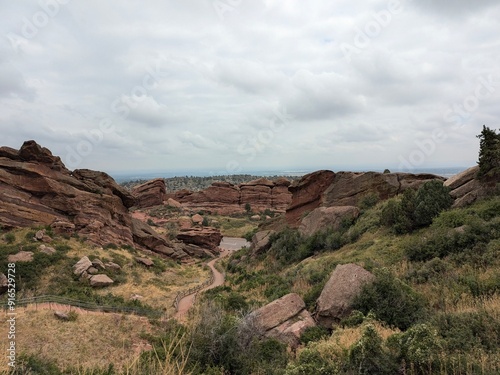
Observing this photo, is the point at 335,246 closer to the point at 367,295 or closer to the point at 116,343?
the point at 367,295

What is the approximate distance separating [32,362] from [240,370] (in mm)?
5961

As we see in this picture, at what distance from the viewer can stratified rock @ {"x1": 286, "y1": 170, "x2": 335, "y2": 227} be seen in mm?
31828

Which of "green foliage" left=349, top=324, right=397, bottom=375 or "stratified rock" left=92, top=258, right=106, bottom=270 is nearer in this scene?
"green foliage" left=349, top=324, right=397, bottom=375

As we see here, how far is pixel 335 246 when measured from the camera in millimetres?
21094

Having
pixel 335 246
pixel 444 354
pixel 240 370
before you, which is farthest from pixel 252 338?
pixel 335 246

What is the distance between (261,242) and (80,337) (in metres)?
21.3

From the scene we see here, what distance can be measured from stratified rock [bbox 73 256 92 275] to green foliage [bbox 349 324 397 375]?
2358cm

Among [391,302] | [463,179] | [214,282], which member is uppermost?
[463,179]

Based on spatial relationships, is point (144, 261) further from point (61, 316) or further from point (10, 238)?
point (61, 316)

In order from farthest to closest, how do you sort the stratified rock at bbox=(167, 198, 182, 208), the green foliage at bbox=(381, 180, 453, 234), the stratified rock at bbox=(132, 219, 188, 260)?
the stratified rock at bbox=(167, 198, 182, 208), the stratified rock at bbox=(132, 219, 188, 260), the green foliage at bbox=(381, 180, 453, 234)

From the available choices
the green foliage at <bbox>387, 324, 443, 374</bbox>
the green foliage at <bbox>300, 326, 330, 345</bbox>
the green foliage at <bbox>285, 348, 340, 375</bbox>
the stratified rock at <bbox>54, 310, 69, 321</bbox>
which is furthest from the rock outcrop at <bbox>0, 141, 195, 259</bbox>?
the green foliage at <bbox>387, 324, 443, 374</bbox>

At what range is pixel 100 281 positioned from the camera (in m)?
23.5

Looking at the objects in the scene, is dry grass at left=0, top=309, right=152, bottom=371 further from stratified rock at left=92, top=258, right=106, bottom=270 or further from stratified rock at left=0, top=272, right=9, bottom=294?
stratified rock at left=92, top=258, right=106, bottom=270

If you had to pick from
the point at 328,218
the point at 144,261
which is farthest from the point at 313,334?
the point at 144,261
